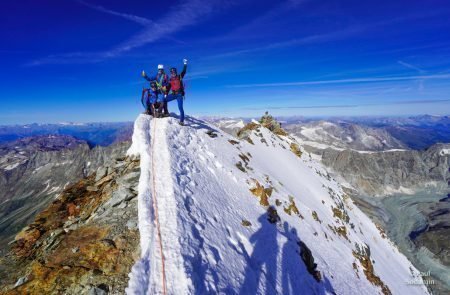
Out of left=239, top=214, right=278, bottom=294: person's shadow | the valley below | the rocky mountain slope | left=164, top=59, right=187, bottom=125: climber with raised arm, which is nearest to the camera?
the rocky mountain slope

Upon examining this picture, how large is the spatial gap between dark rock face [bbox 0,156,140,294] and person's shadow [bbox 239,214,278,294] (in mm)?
4705

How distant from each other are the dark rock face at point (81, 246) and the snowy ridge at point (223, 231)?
2.27ft

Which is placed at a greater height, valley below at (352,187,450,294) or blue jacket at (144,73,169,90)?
blue jacket at (144,73,169,90)

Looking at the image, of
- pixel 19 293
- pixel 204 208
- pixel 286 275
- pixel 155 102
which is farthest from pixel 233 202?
pixel 155 102

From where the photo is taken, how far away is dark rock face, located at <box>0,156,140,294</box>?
853 centimetres

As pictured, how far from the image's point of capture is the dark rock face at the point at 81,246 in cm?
853

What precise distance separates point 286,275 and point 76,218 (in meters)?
11.2

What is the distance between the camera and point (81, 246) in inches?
399

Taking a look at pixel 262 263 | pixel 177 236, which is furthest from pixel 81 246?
pixel 262 263

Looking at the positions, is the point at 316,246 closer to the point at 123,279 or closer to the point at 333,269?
the point at 333,269

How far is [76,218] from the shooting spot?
1373 centimetres

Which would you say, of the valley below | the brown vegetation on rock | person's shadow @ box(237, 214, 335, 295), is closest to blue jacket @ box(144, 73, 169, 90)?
person's shadow @ box(237, 214, 335, 295)

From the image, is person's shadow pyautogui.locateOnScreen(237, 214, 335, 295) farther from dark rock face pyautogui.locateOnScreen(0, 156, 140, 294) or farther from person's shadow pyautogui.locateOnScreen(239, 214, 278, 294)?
dark rock face pyautogui.locateOnScreen(0, 156, 140, 294)

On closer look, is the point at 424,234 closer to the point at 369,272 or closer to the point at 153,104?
the point at 369,272
